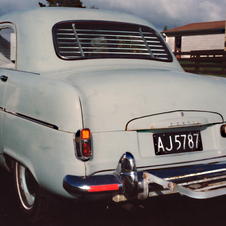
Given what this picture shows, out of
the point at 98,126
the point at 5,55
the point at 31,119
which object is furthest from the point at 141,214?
the point at 5,55

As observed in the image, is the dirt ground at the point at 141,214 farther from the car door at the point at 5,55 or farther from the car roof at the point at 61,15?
the car roof at the point at 61,15

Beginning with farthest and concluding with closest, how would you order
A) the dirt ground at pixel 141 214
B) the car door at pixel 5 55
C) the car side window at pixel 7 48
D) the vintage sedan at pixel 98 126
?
the car side window at pixel 7 48
the car door at pixel 5 55
the dirt ground at pixel 141 214
the vintage sedan at pixel 98 126

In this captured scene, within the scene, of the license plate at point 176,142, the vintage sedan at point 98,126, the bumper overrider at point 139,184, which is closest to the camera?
the bumper overrider at point 139,184

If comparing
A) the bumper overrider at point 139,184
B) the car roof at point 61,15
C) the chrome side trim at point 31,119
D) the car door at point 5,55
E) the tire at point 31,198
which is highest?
the car roof at point 61,15

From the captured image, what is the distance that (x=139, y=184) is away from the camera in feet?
8.59

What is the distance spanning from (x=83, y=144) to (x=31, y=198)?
111 centimetres

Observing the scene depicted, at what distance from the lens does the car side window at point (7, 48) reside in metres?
3.81

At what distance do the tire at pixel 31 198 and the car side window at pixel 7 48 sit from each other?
42.2 inches

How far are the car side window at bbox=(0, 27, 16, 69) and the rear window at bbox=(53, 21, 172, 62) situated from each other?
52cm

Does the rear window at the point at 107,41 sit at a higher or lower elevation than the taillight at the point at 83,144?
higher

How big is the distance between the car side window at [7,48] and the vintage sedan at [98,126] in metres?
0.21

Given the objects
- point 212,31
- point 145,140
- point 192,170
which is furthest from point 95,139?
point 212,31

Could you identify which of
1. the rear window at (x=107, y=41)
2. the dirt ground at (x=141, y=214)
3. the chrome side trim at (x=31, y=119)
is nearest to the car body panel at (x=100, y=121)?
the chrome side trim at (x=31, y=119)

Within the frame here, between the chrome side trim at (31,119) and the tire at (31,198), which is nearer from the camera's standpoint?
the chrome side trim at (31,119)
